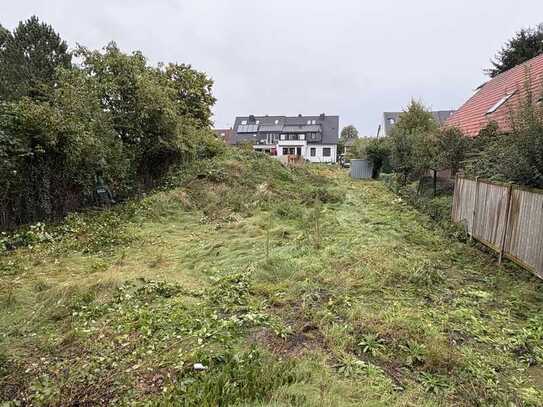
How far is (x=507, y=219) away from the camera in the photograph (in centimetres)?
570

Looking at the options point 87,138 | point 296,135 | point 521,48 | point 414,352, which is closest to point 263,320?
point 414,352

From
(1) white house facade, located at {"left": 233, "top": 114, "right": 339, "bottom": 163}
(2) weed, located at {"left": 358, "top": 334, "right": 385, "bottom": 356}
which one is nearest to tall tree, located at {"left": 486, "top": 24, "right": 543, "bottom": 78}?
(2) weed, located at {"left": 358, "top": 334, "right": 385, "bottom": 356}

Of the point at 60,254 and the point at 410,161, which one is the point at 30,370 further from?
the point at 410,161

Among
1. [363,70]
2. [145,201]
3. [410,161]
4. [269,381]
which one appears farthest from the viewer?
[363,70]

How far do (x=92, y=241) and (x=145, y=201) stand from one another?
9.29 ft

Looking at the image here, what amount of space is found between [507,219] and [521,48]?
15.5 m

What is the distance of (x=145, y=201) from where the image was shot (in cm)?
938

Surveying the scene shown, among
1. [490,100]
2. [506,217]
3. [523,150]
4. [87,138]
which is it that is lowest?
[506,217]

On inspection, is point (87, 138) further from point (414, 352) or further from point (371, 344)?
point (414, 352)

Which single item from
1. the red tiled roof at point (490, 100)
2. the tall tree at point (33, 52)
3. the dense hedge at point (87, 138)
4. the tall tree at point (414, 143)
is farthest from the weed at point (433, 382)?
the tall tree at point (33, 52)

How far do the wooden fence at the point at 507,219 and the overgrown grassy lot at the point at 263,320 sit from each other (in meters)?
0.35

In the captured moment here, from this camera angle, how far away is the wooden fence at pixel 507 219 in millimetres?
4871

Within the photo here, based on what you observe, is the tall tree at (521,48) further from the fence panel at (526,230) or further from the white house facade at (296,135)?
the white house facade at (296,135)


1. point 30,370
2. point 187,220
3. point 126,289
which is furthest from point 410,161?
point 30,370
